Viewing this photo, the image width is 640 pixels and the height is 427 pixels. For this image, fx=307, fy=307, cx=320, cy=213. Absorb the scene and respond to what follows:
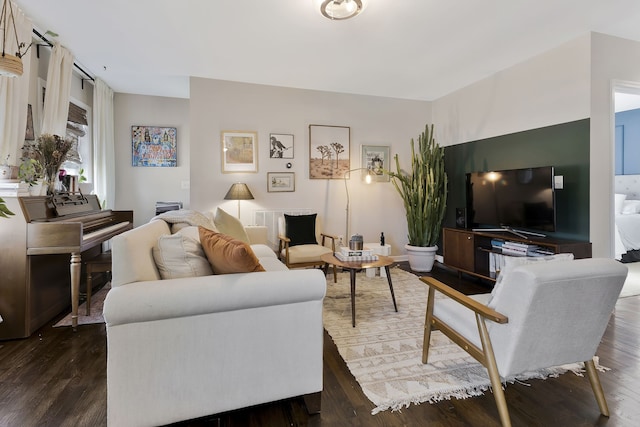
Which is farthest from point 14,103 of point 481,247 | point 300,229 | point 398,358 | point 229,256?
point 481,247

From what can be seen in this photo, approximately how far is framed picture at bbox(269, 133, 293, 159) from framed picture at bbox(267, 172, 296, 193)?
0.81 feet

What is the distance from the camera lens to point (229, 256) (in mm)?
1459

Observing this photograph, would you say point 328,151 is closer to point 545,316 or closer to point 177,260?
point 177,260

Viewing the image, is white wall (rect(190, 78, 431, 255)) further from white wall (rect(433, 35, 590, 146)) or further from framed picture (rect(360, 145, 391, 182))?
white wall (rect(433, 35, 590, 146))

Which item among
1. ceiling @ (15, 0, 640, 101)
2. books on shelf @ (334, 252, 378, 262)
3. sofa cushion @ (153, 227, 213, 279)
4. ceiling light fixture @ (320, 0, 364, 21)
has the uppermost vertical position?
ceiling @ (15, 0, 640, 101)

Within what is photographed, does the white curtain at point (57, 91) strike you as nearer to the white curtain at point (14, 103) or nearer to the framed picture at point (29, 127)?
the framed picture at point (29, 127)

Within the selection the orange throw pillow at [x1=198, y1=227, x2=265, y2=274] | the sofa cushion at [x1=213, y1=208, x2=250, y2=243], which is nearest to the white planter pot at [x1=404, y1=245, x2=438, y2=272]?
the sofa cushion at [x1=213, y1=208, x2=250, y2=243]

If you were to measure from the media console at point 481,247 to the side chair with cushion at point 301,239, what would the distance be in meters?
1.60

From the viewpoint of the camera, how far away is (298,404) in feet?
5.33

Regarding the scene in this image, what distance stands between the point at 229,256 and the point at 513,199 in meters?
3.30

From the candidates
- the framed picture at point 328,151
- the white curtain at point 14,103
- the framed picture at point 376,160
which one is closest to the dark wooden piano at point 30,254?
the white curtain at point 14,103

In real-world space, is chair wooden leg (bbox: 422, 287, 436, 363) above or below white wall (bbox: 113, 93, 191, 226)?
below

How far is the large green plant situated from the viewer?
174 inches

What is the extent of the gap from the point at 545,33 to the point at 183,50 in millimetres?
3660
